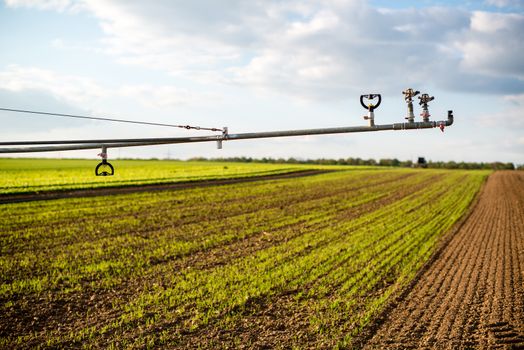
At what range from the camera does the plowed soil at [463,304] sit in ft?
29.7

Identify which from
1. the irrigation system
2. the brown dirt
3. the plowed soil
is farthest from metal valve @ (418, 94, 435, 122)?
the brown dirt

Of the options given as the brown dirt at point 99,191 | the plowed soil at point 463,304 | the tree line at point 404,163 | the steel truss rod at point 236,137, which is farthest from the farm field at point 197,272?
the tree line at point 404,163

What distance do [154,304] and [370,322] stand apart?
538 centimetres

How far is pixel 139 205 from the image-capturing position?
2566cm

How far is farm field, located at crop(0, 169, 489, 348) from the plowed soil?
62cm

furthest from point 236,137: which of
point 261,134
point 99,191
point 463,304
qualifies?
point 99,191

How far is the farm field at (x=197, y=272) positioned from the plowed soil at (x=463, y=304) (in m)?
0.62

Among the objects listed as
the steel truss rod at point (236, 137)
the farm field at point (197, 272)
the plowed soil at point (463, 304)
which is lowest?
the plowed soil at point (463, 304)

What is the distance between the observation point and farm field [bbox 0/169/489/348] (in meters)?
9.30

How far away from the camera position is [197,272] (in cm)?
1320

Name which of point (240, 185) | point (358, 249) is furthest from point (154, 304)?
point (240, 185)

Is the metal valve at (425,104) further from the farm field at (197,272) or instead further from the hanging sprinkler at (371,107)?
the farm field at (197,272)

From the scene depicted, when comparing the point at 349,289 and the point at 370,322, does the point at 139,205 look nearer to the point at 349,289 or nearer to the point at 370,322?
the point at 349,289

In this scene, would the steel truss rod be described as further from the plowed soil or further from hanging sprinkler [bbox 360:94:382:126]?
the plowed soil
